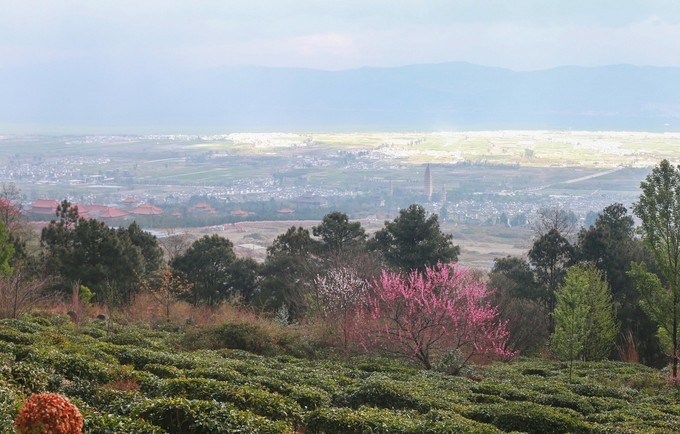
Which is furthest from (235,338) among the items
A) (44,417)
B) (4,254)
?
(44,417)

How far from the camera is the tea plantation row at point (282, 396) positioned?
25.0 ft

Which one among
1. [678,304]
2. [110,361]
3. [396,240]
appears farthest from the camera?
[396,240]

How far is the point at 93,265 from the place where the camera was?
111 ft

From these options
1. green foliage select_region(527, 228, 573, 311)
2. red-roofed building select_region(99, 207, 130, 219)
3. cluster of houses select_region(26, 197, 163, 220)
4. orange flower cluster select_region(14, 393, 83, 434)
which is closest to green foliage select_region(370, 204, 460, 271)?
green foliage select_region(527, 228, 573, 311)

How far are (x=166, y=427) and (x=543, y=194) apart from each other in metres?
122

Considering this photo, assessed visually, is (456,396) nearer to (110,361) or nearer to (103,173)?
(110,361)

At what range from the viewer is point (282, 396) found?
396 inches

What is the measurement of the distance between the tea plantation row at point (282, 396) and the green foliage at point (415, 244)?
21427 millimetres

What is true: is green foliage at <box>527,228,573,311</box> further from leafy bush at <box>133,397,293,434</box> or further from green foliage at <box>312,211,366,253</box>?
leafy bush at <box>133,397,293,434</box>

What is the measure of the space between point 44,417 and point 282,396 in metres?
4.88

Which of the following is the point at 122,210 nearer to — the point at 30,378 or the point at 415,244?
the point at 415,244

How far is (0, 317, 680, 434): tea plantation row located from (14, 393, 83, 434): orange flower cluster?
1.28 metres

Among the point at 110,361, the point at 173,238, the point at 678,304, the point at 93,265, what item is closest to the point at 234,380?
the point at 110,361

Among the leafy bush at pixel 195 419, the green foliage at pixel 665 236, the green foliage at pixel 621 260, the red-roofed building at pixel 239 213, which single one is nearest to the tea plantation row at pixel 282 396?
the leafy bush at pixel 195 419
